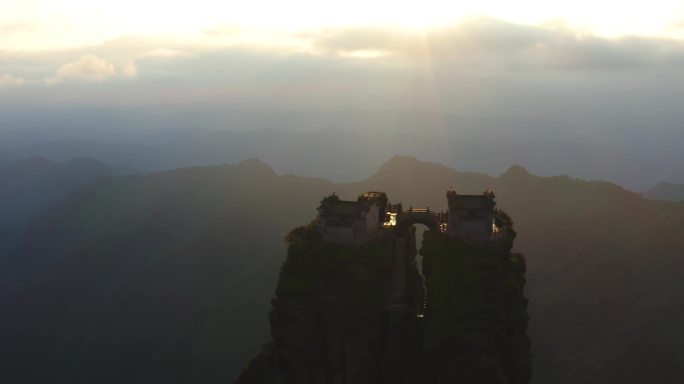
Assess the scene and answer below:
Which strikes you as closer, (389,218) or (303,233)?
(303,233)

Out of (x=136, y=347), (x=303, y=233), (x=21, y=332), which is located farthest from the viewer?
(x=21, y=332)

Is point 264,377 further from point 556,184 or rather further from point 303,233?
point 556,184

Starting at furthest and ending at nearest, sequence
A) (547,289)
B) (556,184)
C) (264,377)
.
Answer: (556,184) → (547,289) → (264,377)

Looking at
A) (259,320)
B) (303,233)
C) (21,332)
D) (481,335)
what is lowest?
(21,332)

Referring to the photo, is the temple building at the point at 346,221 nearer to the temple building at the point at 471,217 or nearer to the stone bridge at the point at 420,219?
the stone bridge at the point at 420,219

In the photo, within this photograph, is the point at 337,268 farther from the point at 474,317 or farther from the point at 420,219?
the point at 474,317

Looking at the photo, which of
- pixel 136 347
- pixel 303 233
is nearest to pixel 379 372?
pixel 303 233

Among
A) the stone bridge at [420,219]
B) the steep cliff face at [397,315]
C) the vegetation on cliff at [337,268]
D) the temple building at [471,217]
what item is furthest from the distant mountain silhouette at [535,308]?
the vegetation on cliff at [337,268]

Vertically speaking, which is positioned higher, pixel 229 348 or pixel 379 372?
pixel 379 372

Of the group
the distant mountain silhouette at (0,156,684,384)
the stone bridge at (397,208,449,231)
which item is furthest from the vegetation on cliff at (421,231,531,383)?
the distant mountain silhouette at (0,156,684,384)
